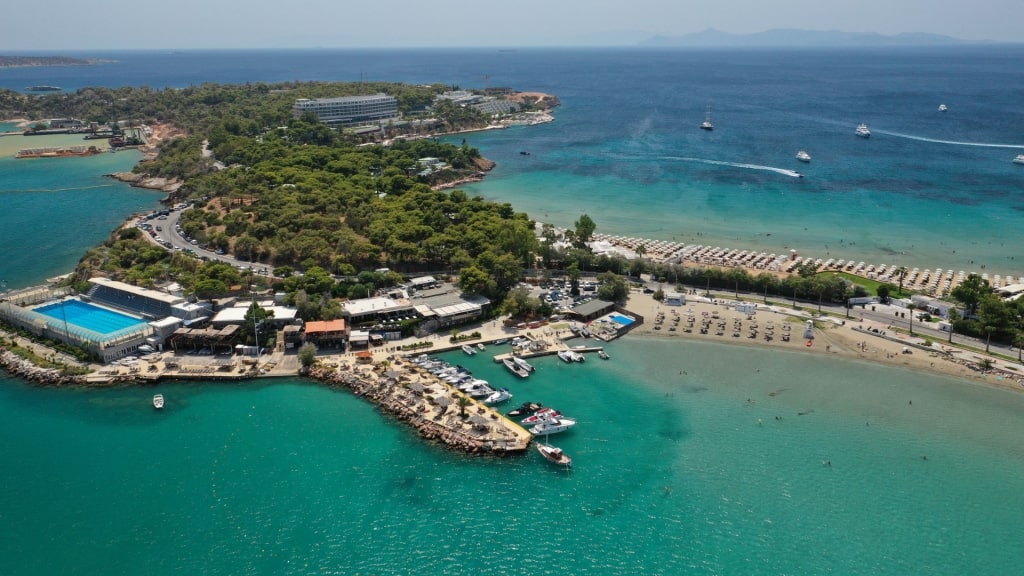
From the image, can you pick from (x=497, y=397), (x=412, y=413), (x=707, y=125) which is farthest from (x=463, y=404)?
(x=707, y=125)

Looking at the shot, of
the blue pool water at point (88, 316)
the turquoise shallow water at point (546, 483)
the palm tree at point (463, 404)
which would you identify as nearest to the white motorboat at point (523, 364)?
the turquoise shallow water at point (546, 483)

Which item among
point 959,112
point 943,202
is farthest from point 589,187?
point 959,112

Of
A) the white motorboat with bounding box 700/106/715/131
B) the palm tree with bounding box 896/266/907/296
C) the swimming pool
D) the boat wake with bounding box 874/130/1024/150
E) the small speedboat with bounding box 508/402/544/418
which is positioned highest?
the white motorboat with bounding box 700/106/715/131

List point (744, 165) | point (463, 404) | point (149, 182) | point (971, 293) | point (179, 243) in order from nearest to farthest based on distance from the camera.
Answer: point (463, 404) < point (971, 293) < point (179, 243) < point (149, 182) < point (744, 165)

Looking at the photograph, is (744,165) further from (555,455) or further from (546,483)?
(546,483)

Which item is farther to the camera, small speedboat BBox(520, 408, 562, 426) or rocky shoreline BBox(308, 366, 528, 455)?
small speedboat BBox(520, 408, 562, 426)

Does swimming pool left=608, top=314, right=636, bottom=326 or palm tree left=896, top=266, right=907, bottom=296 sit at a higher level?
palm tree left=896, top=266, right=907, bottom=296

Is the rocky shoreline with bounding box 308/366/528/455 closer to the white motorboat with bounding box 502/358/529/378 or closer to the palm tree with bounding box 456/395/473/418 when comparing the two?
the palm tree with bounding box 456/395/473/418

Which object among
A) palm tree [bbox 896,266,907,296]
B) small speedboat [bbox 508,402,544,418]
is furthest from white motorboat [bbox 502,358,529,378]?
palm tree [bbox 896,266,907,296]
